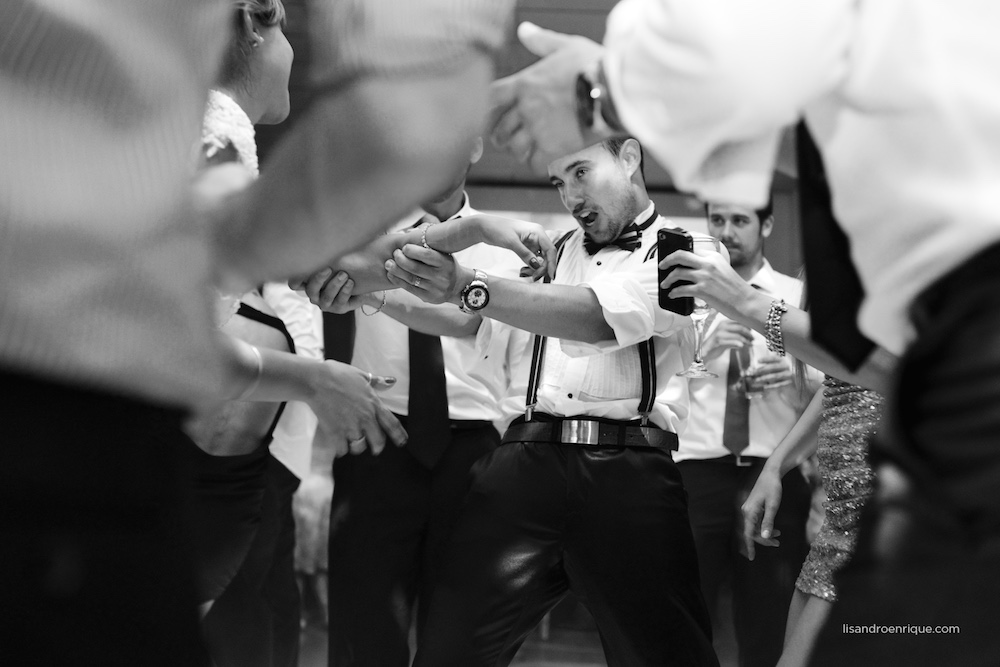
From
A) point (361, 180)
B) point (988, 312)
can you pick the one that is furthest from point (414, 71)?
point (988, 312)

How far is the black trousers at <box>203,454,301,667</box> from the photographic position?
9.12 feet

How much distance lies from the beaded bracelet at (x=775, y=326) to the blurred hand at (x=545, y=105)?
955 mm

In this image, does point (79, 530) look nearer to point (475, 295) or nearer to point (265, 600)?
point (475, 295)

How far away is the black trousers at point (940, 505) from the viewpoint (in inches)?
27.9

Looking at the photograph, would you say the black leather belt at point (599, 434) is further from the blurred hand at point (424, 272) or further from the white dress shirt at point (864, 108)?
the white dress shirt at point (864, 108)

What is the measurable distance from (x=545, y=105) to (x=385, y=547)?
1.98 metres

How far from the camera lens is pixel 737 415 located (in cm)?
335

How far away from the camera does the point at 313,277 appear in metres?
2.03

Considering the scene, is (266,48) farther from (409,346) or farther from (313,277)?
(409,346)

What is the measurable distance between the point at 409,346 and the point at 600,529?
1102mm

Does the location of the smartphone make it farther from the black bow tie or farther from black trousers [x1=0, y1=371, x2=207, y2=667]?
black trousers [x1=0, y1=371, x2=207, y2=667]

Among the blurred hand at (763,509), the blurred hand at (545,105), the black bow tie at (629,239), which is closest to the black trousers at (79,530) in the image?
the blurred hand at (545,105)

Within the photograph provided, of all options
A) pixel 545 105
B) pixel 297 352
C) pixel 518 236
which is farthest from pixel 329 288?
pixel 297 352

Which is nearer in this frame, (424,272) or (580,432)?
(424,272)
